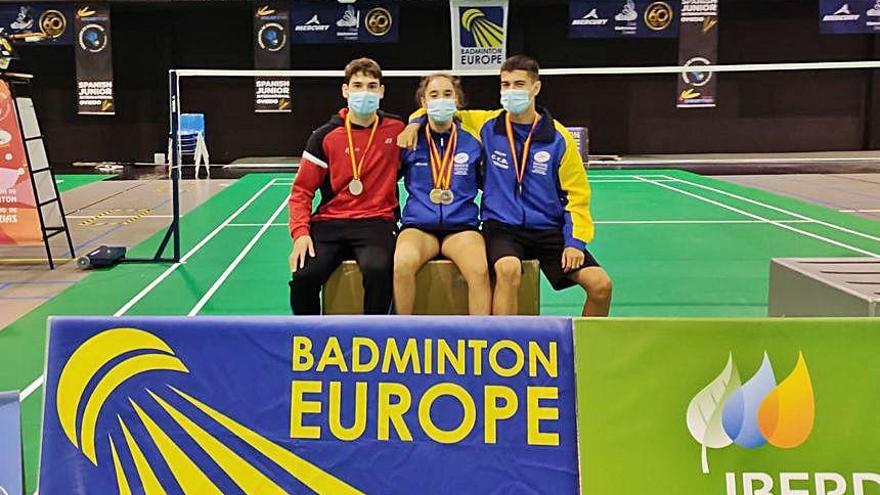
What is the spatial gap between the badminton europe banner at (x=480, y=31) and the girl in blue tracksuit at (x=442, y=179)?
1338 centimetres

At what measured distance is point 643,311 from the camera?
19.6 feet

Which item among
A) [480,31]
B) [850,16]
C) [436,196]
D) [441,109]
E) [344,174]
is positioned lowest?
[436,196]

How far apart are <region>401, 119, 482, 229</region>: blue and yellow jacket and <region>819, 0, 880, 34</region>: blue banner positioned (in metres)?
16.2

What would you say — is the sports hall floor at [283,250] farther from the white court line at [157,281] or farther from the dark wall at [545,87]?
the dark wall at [545,87]

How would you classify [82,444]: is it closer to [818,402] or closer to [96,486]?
[96,486]

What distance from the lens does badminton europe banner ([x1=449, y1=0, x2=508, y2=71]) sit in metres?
17.4

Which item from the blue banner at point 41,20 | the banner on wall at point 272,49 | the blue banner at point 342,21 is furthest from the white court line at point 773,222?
the blue banner at point 41,20

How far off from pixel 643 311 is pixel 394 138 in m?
2.50

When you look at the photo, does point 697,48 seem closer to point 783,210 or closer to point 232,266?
point 783,210

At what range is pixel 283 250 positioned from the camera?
8523 mm

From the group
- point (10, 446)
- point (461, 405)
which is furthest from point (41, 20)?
point (461, 405)

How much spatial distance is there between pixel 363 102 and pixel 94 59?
1658 centimetres

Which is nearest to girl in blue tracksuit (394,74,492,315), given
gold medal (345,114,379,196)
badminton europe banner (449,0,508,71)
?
gold medal (345,114,379,196)

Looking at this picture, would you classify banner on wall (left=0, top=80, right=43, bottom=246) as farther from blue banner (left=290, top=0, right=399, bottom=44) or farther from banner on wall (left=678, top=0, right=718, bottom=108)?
banner on wall (left=678, top=0, right=718, bottom=108)
